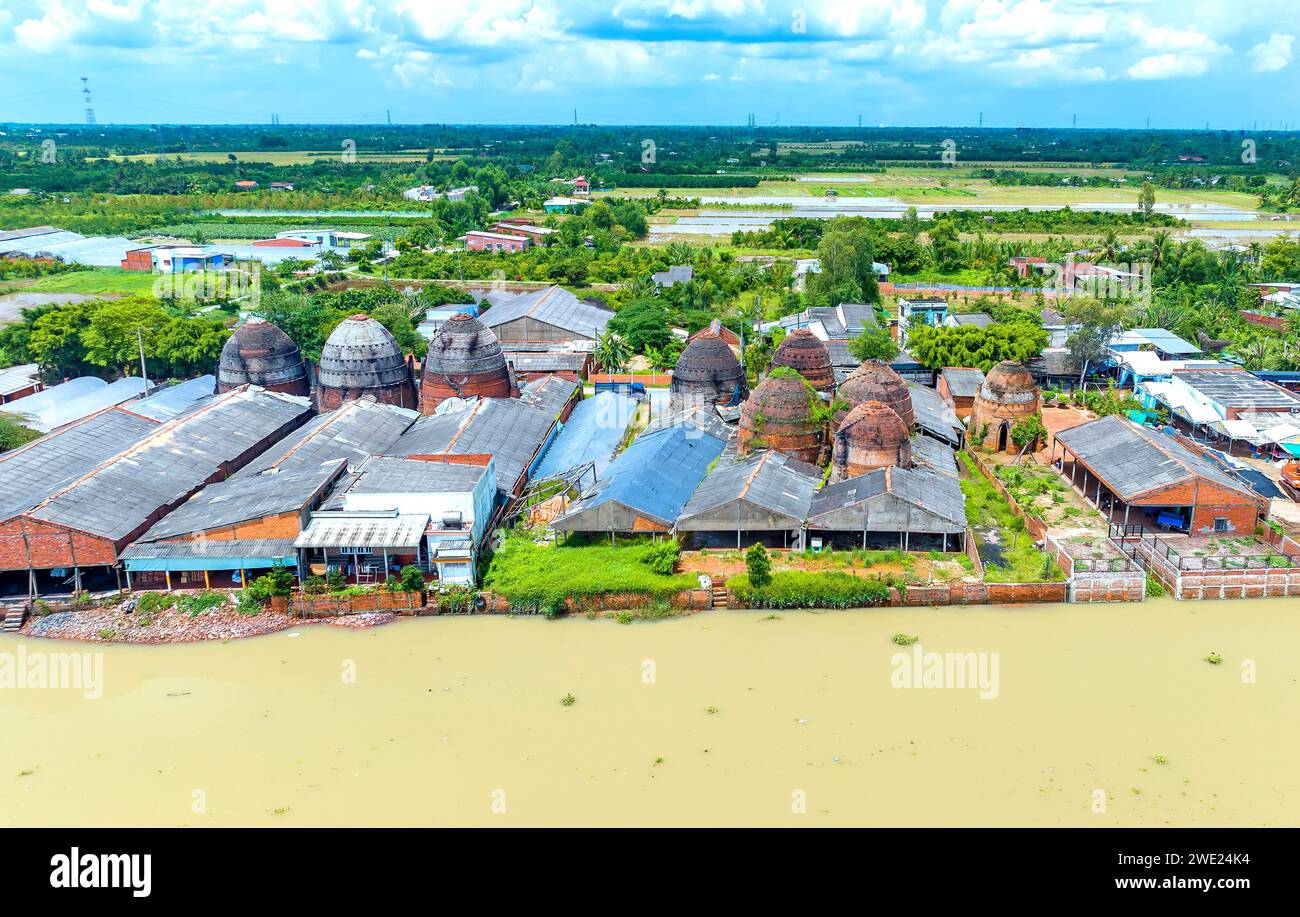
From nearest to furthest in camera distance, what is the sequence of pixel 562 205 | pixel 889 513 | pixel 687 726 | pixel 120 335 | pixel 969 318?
pixel 687 726 < pixel 889 513 < pixel 120 335 < pixel 969 318 < pixel 562 205

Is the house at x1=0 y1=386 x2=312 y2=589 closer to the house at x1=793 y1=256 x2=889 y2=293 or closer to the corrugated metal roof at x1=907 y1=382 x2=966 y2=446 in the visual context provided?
the corrugated metal roof at x1=907 y1=382 x2=966 y2=446

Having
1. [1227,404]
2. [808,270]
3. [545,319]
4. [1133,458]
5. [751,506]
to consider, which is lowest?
[751,506]

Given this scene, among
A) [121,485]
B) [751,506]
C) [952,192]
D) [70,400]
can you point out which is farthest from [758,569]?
[952,192]

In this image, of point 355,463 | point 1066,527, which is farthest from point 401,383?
point 1066,527

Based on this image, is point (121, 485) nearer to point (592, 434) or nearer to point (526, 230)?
point (592, 434)

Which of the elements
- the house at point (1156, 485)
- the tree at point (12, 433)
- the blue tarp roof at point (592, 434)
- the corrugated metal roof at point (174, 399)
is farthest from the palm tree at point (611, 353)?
the tree at point (12, 433)

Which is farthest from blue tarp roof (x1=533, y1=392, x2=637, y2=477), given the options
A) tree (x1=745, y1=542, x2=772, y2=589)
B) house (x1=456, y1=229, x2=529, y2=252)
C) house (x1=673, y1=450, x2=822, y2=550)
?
house (x1=456, y1=229, x2=529, y2=252)
